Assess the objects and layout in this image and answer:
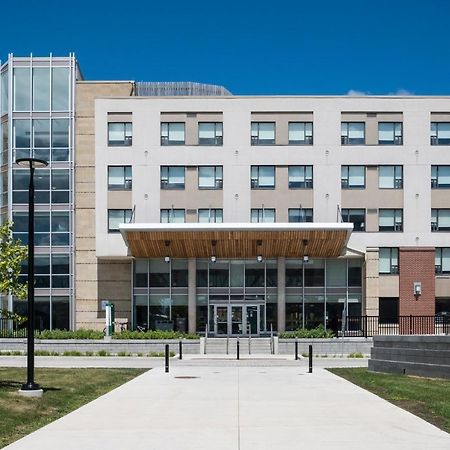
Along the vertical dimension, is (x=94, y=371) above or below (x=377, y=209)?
below

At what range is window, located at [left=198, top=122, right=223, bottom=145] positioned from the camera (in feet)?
160

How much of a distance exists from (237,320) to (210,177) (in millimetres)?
9074

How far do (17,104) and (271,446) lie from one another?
41.9 metres

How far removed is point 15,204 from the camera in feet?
161

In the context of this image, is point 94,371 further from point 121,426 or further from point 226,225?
point 226,225

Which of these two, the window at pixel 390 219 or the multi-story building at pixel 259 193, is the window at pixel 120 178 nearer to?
the multi-story building at pixel 259 193

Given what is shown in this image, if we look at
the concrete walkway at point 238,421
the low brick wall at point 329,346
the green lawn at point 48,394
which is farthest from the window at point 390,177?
the concrete walkway at point 238,421

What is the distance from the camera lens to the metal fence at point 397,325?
46.5m

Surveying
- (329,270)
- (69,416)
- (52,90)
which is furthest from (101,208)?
(69,416)

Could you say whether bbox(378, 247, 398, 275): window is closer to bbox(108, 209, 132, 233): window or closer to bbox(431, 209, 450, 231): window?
bbox(431, 209, 450, 231): window

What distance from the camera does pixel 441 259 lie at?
48594mm

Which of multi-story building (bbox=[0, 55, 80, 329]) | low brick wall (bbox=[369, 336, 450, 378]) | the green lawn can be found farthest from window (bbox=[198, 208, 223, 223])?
low brick wall (bbox=[369, 336, 450, 378])

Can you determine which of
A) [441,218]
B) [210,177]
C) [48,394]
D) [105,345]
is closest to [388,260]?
[441,218]

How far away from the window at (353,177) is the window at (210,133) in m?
7.95
